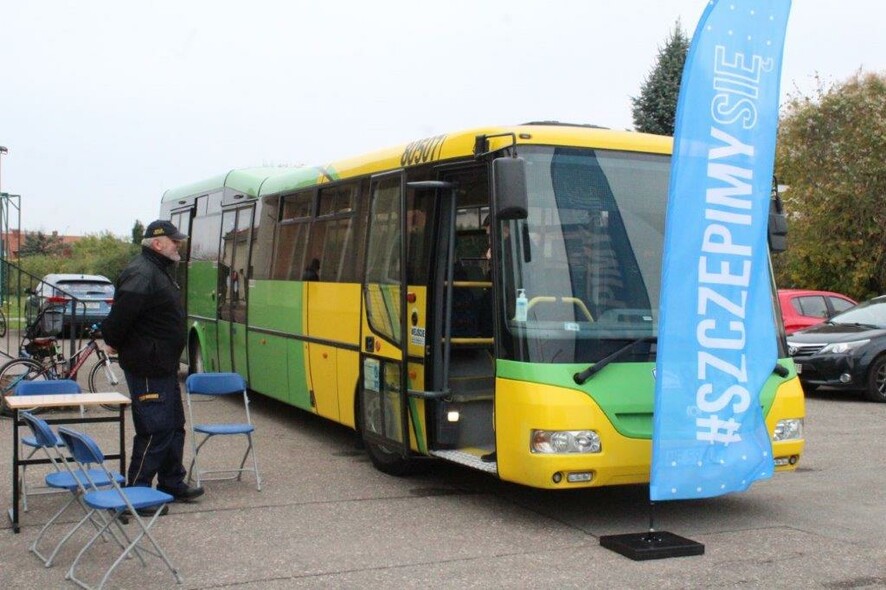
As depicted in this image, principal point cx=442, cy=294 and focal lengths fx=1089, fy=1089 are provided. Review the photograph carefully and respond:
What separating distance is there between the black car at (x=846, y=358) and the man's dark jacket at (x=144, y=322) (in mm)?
10221

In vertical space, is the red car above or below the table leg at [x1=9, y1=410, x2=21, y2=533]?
above

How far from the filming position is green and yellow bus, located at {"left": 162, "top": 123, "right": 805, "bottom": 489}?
7172 mm

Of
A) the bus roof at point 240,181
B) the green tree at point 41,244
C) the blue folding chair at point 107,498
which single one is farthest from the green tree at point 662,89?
the green tree at point 41,244

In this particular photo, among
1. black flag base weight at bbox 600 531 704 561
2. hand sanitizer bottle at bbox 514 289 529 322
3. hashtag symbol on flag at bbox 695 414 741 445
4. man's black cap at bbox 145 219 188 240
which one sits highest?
man's black cap at bbox 145 219 188 240

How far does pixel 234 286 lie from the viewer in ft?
45.0

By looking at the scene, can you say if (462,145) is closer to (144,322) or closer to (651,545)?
(144,322)

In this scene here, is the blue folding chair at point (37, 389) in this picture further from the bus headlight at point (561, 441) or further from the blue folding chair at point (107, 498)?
the bus headlight at point (561, 441)

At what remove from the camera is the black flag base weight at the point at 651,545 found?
22.0 ft

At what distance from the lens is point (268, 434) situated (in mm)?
11953

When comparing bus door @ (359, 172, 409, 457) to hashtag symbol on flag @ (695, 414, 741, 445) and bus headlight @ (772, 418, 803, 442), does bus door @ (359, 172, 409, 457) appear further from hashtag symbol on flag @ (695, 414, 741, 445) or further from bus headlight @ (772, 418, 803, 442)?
bus headlight @ (772, 418, 803, 442)

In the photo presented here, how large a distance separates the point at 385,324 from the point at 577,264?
218 cm

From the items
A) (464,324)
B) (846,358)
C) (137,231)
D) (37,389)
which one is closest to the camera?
(37,389)

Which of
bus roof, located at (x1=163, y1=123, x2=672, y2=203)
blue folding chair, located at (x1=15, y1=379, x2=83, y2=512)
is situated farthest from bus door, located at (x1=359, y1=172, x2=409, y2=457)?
blue folding chair, located at (x1=15, y1=379, x2=83, y2=512)

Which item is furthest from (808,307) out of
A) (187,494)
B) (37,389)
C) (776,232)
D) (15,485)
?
(15,485)
